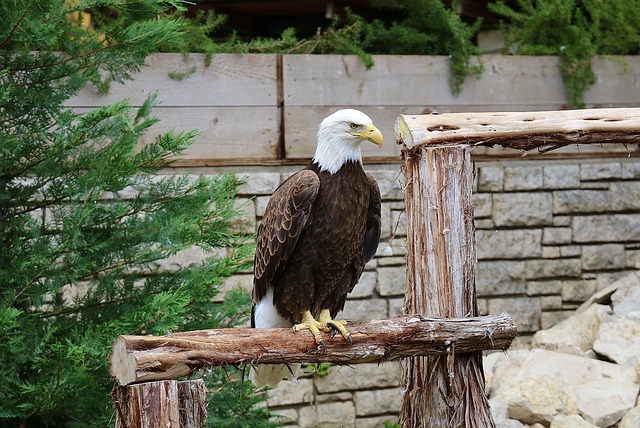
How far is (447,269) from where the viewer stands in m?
2.91

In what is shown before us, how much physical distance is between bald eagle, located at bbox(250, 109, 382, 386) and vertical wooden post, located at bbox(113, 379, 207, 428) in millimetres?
560

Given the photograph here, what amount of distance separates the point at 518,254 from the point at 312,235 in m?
2.33

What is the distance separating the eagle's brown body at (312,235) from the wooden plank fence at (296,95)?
1.54 meters

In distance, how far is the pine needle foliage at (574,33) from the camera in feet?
17.0

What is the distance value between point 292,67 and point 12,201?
5.90 feet

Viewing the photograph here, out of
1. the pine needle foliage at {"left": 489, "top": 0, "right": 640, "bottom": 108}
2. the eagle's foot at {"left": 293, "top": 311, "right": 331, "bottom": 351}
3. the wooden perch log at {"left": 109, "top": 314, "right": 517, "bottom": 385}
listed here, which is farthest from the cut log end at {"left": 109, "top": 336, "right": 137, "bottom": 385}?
the pine needle foliage at {"left": 489, "top": 0, "right": 640, "bottom": 108}

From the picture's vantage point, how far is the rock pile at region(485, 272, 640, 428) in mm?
4246

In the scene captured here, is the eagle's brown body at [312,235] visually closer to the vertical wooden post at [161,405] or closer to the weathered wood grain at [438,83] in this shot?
the vertical wooden post at [161,405]

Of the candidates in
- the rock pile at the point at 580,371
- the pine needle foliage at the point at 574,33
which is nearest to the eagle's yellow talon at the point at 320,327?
the rock pile at the point at 580,371

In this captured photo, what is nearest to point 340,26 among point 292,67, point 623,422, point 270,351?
point 292,67

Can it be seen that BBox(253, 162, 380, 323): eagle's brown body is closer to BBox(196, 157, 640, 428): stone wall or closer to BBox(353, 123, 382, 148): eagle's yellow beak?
BBox(353, 123, 382, 148): eagle's yellow beak

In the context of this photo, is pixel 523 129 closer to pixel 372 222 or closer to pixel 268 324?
pixel 372 222

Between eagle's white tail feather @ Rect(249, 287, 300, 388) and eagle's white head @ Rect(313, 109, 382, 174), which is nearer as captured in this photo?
eagle's white head @ Rect(313, 109, 382, 174)

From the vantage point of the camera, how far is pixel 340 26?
18.0 ft
